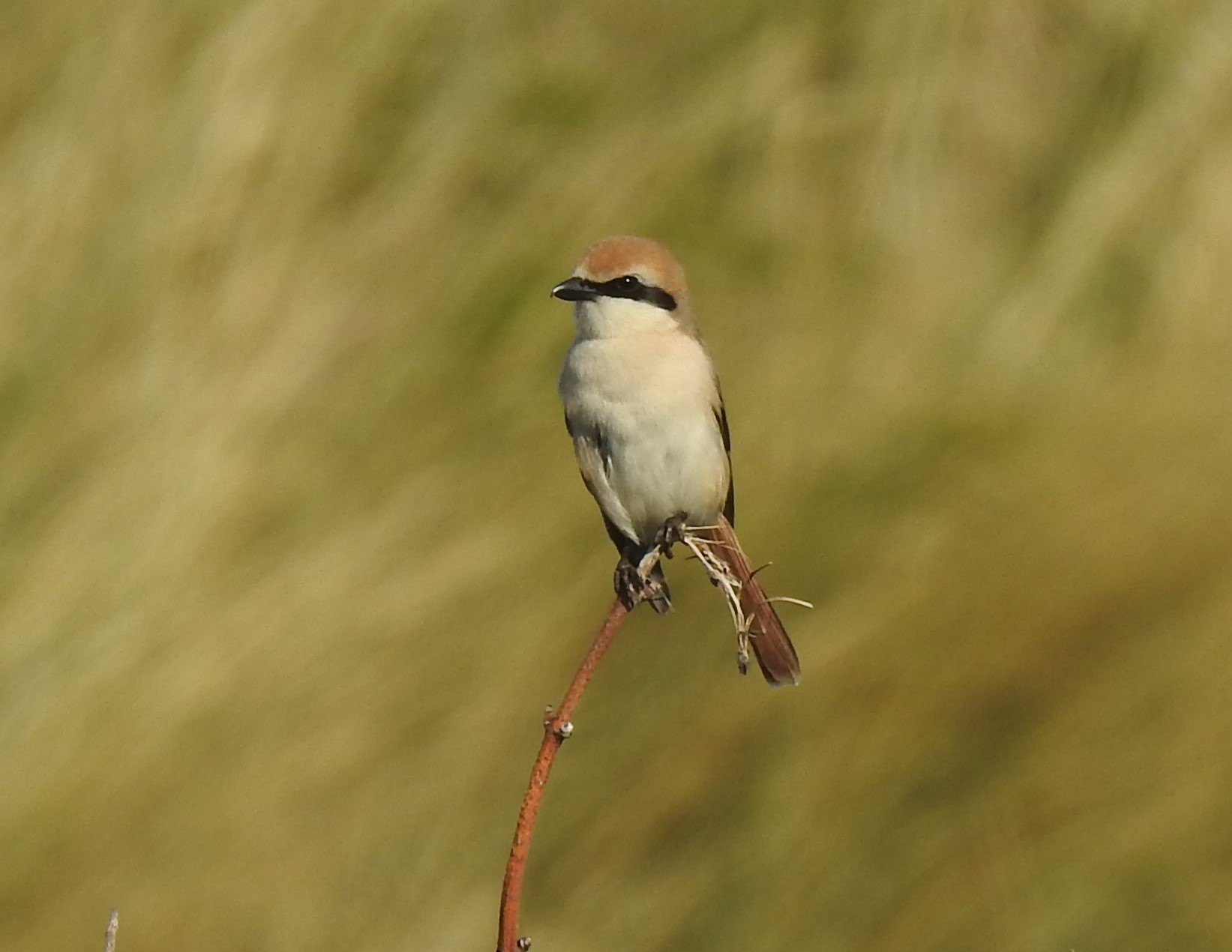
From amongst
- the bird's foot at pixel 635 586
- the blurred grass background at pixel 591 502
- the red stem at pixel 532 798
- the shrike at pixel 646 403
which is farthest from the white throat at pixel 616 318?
the red stem at pixel 532 798

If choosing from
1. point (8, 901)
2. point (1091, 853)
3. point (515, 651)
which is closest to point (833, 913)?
point (1091, 853)

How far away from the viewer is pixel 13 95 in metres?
4.63

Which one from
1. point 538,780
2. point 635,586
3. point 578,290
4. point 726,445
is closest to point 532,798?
point 538,780

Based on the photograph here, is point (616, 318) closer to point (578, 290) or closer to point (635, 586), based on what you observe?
point (578, 290)

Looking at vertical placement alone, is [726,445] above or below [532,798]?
above

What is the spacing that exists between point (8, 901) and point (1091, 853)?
7.08ft

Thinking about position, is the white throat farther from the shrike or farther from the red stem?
the red stem

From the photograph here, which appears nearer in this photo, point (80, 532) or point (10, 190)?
point (80, 532)

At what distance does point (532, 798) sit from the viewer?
135cm

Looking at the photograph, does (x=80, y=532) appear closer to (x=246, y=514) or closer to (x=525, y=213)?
(x=246, y=514)

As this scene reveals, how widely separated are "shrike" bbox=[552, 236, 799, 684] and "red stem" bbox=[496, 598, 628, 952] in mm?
1238

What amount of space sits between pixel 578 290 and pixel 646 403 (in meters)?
0.20

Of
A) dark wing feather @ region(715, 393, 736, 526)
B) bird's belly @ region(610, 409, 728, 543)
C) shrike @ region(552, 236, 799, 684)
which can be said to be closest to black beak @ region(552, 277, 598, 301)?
shrike @ region(552, 236, 799, 684)

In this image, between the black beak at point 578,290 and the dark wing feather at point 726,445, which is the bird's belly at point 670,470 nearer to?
the dark wing feather at point 726,445
